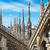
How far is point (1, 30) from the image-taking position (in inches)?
511

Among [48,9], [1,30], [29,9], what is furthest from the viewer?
[29,9]

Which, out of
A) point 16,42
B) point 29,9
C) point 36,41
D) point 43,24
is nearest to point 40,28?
point 43,24

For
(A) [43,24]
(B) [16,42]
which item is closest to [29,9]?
(B) [16,42]

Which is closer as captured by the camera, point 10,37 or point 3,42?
point 10,37

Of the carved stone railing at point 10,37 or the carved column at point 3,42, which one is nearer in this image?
the carved stone railing at point 10,37

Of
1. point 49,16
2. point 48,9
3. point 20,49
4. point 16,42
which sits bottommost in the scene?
point 20,49

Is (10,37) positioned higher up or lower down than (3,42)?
higher up

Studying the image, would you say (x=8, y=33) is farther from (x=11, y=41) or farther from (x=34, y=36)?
(x=34, y=36)

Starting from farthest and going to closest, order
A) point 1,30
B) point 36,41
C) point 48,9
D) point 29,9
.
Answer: point 29,9 < point 1,30 < point 36,41 < point 48,9

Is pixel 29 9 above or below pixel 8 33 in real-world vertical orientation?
above

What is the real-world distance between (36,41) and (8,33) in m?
3.88

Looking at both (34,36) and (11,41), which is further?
(11,41)

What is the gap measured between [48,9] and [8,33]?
572 cm

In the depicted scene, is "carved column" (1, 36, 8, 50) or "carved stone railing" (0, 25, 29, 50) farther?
"carved column" (1, 36, 8, 50)
